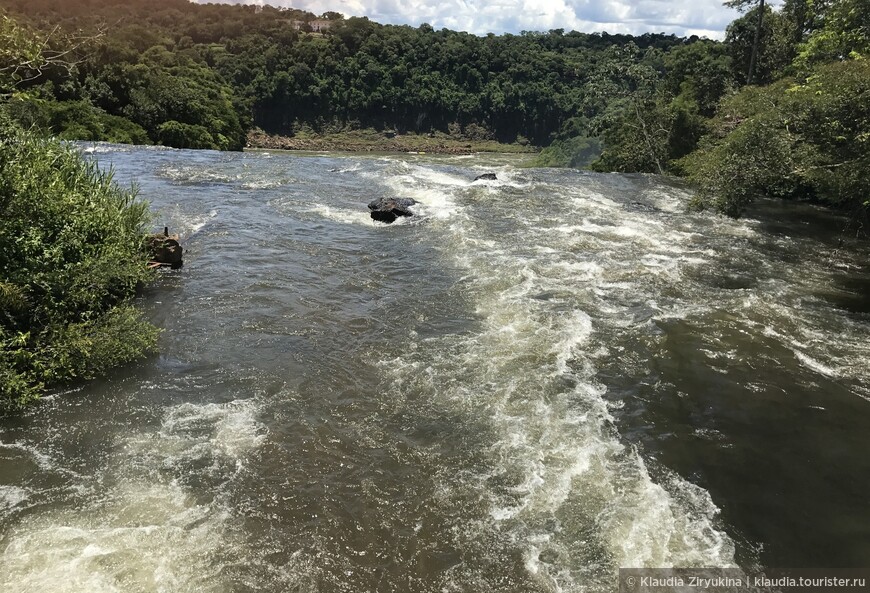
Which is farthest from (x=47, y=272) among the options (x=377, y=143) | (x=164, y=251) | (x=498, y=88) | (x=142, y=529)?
(x=498, y=88)

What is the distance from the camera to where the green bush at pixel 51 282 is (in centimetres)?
1043

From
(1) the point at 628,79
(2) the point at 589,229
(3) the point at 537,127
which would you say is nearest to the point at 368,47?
(3) the point at 537,127

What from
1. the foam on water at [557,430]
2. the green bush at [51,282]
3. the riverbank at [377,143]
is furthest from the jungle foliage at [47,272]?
the riverbank at [377,143]

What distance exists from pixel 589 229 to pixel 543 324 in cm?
1157

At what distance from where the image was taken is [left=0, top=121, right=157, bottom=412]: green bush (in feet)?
34.2

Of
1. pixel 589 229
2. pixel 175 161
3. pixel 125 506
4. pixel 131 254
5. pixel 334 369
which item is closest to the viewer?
pixel 125 506

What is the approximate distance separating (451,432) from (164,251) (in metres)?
12.0

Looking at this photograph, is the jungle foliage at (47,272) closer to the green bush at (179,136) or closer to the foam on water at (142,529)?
the foam on water at (142,529)

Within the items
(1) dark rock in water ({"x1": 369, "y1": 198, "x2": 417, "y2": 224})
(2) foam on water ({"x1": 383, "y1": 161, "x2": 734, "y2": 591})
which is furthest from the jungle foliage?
(1) dark rock in water ({"x1": 369, "y1": 198, "x2": 417, "y2": 224})

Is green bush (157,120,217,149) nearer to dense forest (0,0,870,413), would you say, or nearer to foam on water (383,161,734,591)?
dense forest (0,0,870,413)

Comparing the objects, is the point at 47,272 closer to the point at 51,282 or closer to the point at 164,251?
the point at 51,282

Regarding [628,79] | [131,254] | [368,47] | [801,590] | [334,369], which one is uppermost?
[368,47]

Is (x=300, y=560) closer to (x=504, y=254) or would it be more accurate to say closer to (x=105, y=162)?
(x=504, y=254)

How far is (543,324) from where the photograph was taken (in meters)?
14.9
